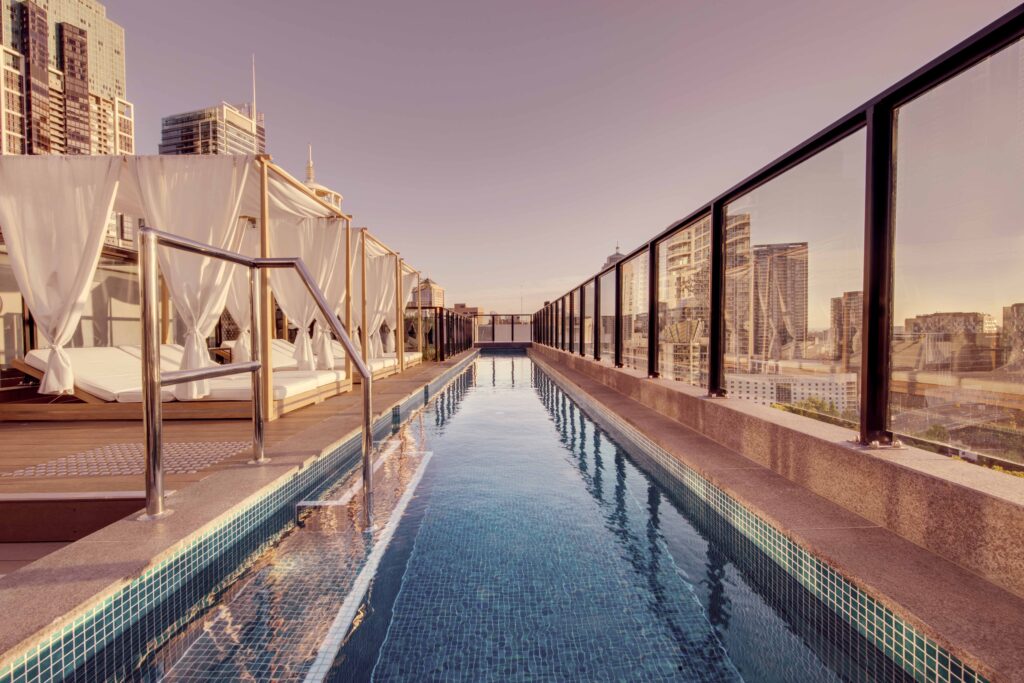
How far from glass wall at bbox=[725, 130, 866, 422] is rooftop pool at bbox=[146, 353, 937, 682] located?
2.65 feet

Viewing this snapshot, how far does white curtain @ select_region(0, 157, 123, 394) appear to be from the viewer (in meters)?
3.88

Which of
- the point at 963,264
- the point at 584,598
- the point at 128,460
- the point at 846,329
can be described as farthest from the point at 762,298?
the point at 128,460

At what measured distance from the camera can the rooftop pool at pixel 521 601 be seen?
1448 mm

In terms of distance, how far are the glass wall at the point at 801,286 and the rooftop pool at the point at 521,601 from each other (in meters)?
0.81

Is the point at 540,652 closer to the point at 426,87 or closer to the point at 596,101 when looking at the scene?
the point at 596,101

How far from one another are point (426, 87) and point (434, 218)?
18.5ft

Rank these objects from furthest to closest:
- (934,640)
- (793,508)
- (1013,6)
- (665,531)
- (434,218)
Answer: (434,218), (665,531), (793,508), (1013,6), (934,640)

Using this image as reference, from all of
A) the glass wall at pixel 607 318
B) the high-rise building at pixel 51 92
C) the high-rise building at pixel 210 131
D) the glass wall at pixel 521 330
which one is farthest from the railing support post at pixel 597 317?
the high-rise building at pixel 210 131

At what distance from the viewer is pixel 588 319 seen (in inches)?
336

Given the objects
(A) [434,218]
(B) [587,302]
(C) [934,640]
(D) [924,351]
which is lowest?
(C) [934,640]

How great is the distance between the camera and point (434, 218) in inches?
684

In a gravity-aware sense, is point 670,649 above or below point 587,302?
below

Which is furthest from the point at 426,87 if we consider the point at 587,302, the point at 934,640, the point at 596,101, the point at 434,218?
the point at 934,640

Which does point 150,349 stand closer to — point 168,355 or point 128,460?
point 128,460
